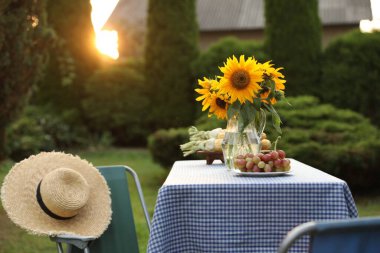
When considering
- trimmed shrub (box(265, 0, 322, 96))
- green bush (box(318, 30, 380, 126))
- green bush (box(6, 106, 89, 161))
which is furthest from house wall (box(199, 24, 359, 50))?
green bush (box(318, 30, 380, 126))

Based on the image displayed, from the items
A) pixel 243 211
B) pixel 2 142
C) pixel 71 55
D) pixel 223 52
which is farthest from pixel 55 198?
pixel 71 55

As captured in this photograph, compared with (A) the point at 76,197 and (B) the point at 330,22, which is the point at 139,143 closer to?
(B) the point at 330,22

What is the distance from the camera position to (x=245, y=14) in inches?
1077

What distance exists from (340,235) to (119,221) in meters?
2.22

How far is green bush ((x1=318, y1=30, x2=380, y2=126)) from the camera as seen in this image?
1330cm

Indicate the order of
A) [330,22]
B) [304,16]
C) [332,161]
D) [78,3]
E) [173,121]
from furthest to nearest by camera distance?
[330,22]
[78,3]
[173,121]
[304,16]
[332,161]

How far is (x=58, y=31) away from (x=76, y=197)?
13.8m

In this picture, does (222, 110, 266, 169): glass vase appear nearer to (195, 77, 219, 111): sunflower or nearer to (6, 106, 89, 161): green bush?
(195, 77, 219, 111): sunflower

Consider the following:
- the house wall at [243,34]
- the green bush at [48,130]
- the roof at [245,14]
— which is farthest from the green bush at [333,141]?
the house wall at [243,34]

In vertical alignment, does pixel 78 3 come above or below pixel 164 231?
above

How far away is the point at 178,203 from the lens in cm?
321

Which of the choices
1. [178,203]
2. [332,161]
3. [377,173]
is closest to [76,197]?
[178,203]

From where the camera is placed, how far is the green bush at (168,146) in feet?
34.5

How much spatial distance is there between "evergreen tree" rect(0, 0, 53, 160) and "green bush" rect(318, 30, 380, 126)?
6.21 metres
